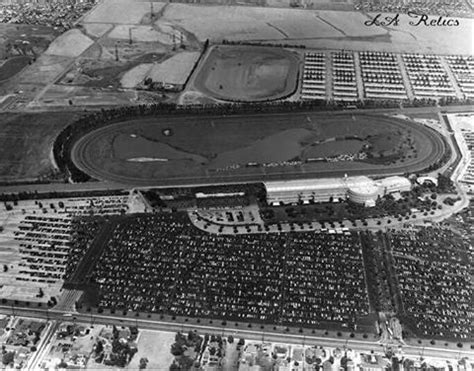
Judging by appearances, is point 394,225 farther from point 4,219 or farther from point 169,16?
point 169,16

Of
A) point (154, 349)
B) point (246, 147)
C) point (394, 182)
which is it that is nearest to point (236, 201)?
point (246, 147)

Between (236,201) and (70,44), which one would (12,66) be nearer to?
(70,44)

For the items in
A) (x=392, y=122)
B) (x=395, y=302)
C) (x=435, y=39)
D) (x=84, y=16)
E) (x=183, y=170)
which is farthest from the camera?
(x=84, y=16)

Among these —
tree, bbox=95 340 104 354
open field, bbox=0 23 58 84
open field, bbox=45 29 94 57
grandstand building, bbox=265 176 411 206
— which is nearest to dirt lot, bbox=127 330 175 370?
tree, bbox=95 340 104 354

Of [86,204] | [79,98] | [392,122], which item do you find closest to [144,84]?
[79,98]

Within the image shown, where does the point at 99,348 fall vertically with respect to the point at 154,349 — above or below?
above

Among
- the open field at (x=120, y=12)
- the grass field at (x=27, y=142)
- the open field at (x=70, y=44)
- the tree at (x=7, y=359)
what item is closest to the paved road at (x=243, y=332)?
the tree at (x=7, y=359)

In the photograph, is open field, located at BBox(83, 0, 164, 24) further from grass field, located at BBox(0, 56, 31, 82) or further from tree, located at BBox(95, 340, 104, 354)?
tree, located at BBox(95, 340, 104, 354)

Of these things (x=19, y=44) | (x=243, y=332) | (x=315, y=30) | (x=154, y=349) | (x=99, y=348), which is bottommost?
(x=19, y=44)
